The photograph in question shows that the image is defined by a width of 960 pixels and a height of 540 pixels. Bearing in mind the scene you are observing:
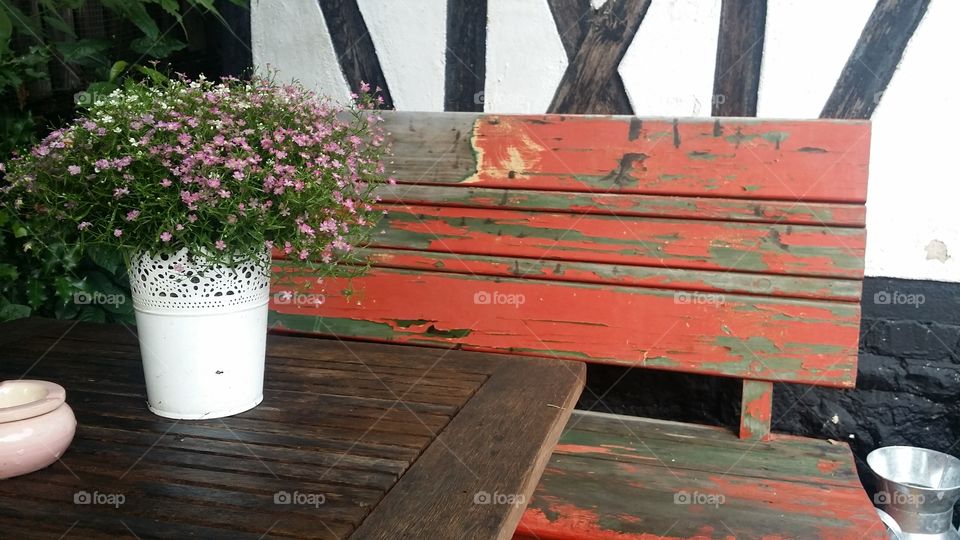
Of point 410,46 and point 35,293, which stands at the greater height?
point 410,46

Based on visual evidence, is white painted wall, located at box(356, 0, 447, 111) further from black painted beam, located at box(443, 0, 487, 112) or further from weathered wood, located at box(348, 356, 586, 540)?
weathered wood, located at box(348, 356, 586, 540)

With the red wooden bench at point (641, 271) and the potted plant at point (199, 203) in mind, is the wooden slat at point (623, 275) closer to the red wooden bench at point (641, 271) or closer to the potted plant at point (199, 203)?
the red wooden bench at point (641, 271)

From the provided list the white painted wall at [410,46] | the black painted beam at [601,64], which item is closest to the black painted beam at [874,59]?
the black painted beam at [601,64]

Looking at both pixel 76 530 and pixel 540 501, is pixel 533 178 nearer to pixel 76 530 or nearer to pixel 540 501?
pixel 540 501

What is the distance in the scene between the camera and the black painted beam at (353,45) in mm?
2662

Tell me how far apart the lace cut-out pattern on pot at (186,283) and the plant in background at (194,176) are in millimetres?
23

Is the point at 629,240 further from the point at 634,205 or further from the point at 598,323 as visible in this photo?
the point at 598,323
